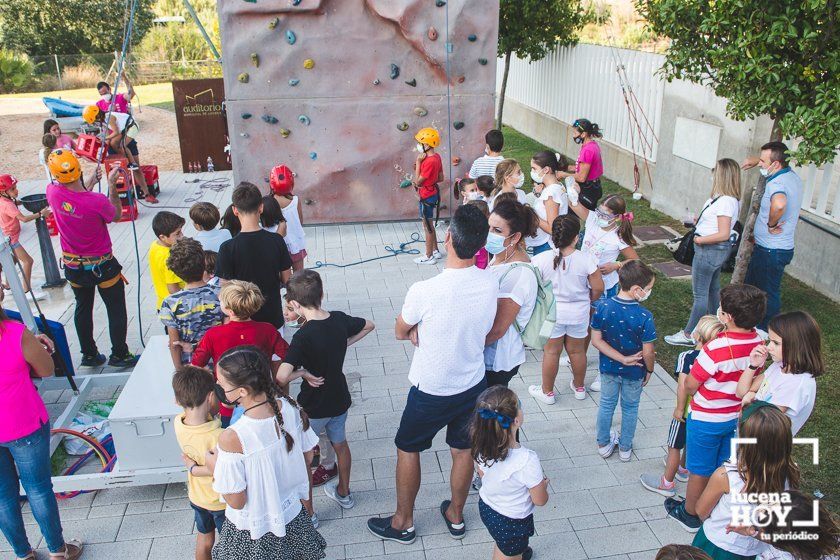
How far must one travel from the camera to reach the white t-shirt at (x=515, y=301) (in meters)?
3.85

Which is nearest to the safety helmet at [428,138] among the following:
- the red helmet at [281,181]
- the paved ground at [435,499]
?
the red helmet at [281,181]

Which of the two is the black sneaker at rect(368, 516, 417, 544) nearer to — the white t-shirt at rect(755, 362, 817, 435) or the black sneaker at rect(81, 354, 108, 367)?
the white t-shirt at rect(755, 362, 817, 435)

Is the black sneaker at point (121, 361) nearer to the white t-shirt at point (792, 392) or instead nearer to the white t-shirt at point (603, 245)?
the white t-shirt at point (603, 245)

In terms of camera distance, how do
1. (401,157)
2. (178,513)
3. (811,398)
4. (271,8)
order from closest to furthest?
(811,398)
(178,513)
(271,8)
(401,157)

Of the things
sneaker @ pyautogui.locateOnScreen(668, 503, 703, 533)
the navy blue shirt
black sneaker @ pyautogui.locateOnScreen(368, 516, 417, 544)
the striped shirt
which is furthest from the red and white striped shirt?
the striped shirt

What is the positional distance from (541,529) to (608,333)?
1.31m

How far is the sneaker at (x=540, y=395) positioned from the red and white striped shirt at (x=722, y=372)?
5.62ft

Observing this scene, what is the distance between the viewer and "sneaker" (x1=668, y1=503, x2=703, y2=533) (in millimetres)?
4133

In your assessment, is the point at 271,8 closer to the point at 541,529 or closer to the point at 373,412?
the point at 373,412

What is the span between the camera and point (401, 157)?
32.7ft

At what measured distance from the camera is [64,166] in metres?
5.35

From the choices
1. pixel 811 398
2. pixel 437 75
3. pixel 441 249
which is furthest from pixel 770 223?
pixel 437 75

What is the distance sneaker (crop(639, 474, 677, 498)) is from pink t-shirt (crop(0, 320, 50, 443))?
3.70 m

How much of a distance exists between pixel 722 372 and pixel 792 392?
1.26 ft
